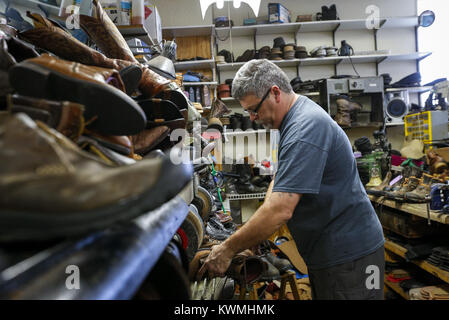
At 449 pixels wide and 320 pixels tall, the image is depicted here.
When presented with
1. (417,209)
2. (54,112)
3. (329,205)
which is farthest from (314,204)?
(417,209)

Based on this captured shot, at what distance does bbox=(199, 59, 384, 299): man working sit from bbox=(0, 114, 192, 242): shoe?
36.2 inches

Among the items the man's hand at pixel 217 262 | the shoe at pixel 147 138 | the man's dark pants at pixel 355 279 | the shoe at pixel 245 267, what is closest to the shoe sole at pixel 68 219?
the shoe at pixel 147 138

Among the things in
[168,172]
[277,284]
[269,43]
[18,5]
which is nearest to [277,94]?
[18,5]

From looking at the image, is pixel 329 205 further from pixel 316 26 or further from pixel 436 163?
pixel 316 26

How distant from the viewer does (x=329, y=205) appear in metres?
1.32

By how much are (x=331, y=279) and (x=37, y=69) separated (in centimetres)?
142

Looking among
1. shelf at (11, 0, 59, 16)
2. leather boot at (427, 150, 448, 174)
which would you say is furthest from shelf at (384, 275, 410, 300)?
shelf at (11, 0, 59, 16)

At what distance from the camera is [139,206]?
27 cm

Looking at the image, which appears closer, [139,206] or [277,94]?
[139,206]

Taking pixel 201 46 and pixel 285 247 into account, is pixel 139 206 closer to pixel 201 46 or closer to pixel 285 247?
pixel 285 247

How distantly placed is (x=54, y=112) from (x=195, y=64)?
4.40 metres

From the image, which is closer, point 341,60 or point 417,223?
point 417,223

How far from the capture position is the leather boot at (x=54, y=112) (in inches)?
13.6

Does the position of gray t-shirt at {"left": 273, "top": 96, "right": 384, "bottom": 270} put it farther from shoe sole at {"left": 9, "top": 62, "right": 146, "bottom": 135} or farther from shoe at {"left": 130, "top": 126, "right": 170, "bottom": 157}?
shoe sole at {"left": 9, "top": 62, "right": 146, "bottom": 135}
